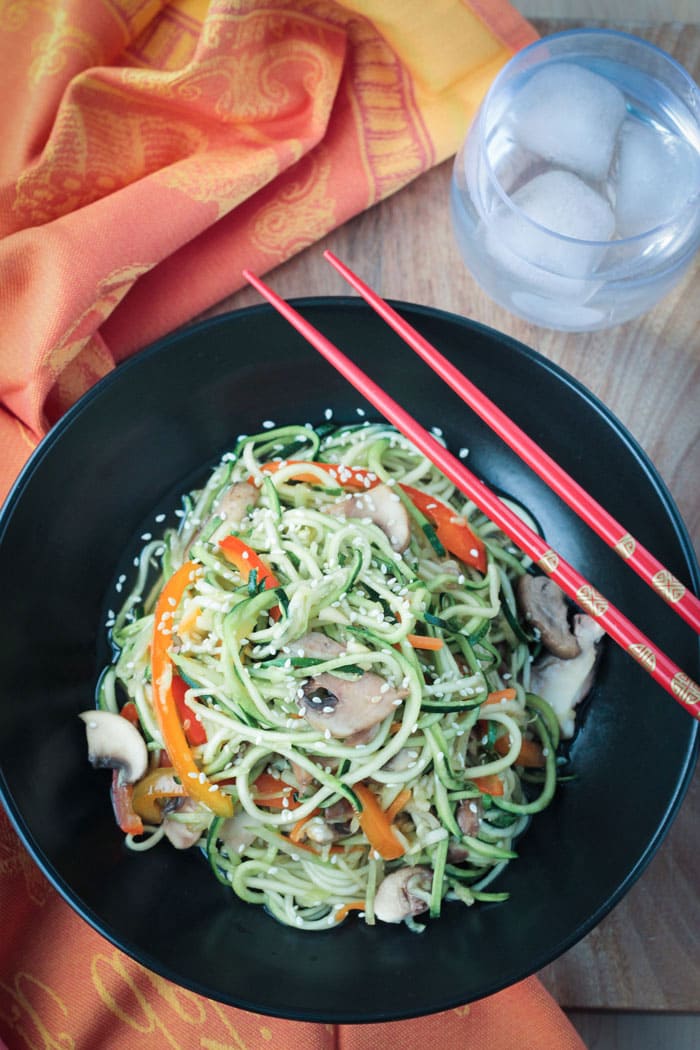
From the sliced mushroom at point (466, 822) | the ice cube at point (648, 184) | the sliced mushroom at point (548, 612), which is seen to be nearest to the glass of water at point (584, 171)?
the ice cube at point (648, 184)

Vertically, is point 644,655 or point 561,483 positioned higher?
point 561,483

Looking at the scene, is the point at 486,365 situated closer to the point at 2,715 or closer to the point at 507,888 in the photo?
the point at 507,888

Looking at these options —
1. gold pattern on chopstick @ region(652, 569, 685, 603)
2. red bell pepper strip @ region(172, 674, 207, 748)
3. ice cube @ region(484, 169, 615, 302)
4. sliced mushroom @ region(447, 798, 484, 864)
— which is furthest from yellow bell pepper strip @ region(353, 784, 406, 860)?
ice cube @ region(484, 169, 615, 302)

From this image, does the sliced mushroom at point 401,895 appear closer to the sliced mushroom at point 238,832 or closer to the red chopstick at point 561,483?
the sliced mushroom at point 238,832

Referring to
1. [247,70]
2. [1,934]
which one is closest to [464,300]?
[247,70]

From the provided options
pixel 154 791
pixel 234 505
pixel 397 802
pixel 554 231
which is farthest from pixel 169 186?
pixel 397 802

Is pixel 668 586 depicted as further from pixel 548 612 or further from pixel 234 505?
pixel 234 505

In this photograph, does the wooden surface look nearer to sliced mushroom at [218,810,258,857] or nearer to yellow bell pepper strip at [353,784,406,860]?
yellow bell pepper strip at [353,784,406,860]
